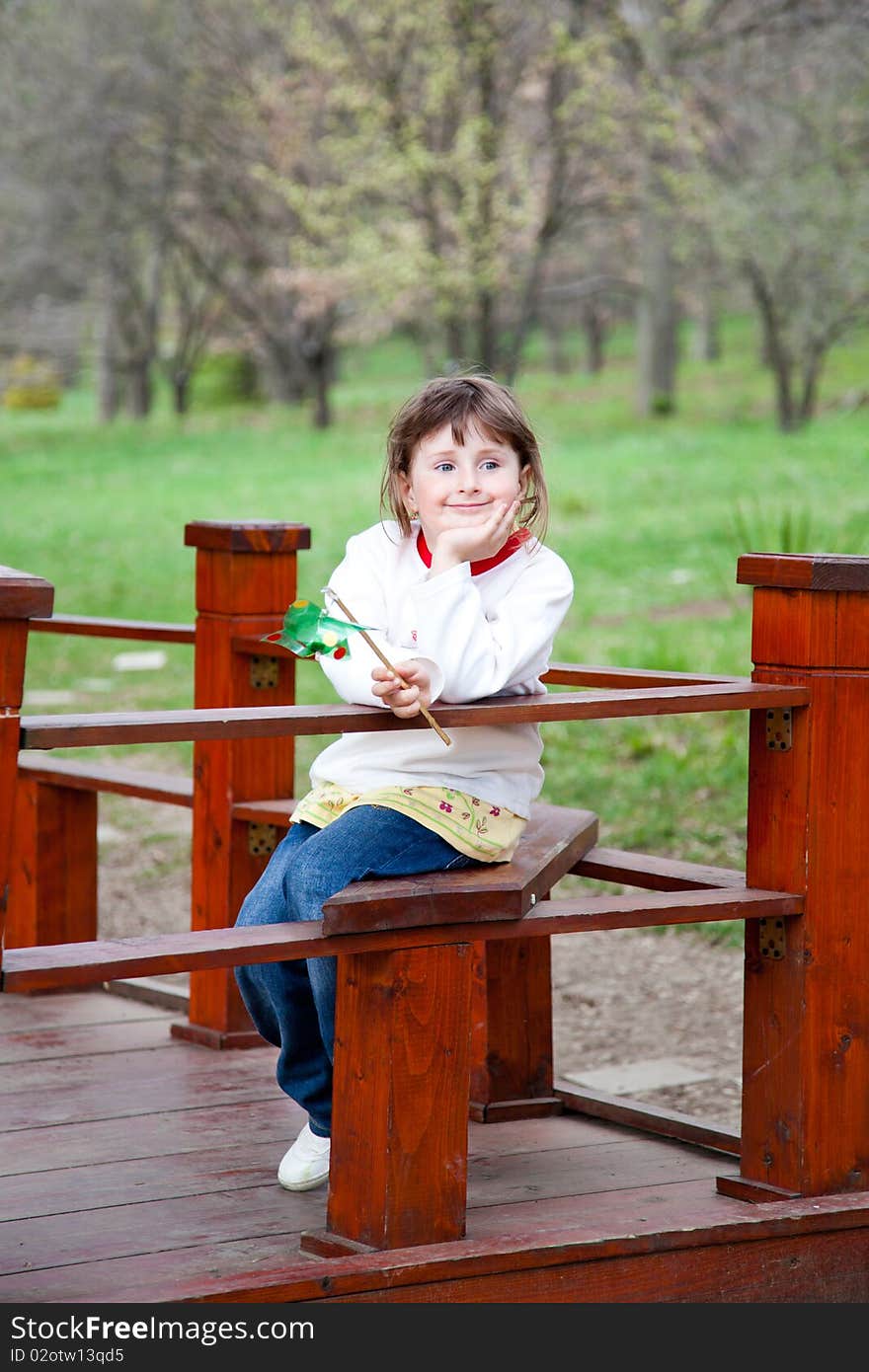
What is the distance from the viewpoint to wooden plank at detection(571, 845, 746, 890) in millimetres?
3527

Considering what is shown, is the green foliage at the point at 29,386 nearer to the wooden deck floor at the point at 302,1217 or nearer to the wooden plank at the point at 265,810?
the wooden plank at the point at 265,810

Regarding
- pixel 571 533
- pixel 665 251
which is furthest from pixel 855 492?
pixel 665 251

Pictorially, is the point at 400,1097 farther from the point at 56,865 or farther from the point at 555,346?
the point at 555,346

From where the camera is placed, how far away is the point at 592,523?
1527 centimetres

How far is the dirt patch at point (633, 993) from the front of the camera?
5309mm

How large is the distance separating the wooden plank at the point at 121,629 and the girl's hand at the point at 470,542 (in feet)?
4.96

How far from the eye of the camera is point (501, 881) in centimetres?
301

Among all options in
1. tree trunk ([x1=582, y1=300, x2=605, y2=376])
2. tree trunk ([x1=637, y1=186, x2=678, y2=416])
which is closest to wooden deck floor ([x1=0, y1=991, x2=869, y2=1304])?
tree trunk ([x1=637, y1=186, x2=678, y2=416])

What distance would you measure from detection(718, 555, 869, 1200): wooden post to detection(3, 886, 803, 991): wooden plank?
0.30 ft

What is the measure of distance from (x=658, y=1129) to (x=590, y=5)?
898 inches

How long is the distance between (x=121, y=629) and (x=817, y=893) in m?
1.96

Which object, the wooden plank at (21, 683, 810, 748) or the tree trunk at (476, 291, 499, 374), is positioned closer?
the wooden plank at (21, 683, 810, 748)

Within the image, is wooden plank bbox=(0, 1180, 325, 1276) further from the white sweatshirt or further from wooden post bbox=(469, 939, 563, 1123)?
the white sweatshirt

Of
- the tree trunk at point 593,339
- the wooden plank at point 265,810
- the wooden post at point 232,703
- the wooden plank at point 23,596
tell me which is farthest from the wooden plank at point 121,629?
the tree trunk at point 593,339
